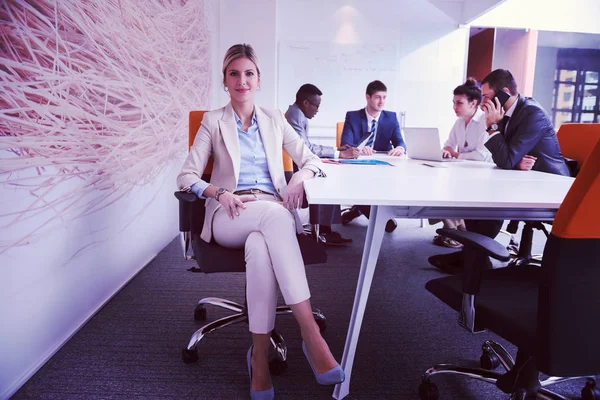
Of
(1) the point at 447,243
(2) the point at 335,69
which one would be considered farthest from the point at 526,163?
(2) the point at 335,69

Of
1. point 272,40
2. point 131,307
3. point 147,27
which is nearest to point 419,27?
point 272,40

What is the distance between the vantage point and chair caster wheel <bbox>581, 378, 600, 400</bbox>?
1.47 m

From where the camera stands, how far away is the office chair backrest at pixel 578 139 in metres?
2.77

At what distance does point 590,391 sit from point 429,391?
0.59 metres

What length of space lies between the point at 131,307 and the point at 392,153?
7.59 ft

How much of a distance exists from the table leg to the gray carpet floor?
0.08 meters

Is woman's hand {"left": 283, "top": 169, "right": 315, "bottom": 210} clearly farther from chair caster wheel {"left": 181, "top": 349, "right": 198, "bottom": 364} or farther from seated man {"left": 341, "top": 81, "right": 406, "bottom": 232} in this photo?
seated man {"left": 341, "top": 81, "right": 406, "bottom": 232}

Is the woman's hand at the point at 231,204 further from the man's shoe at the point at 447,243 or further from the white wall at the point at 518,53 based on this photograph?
the white wall at the point at 518,53

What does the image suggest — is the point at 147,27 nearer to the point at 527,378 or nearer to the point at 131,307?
the point at 131,307

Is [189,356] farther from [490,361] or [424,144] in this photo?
[424,144]

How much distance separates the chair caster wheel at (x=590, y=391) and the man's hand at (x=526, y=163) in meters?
1.39

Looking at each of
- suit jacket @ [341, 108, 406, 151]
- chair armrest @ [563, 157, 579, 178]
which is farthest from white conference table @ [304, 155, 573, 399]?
suit jacket @ [341, 108, 406, 151]

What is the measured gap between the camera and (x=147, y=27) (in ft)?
8.56

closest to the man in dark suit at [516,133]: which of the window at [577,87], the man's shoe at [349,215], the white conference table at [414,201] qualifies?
the white conference table at [414,201]
